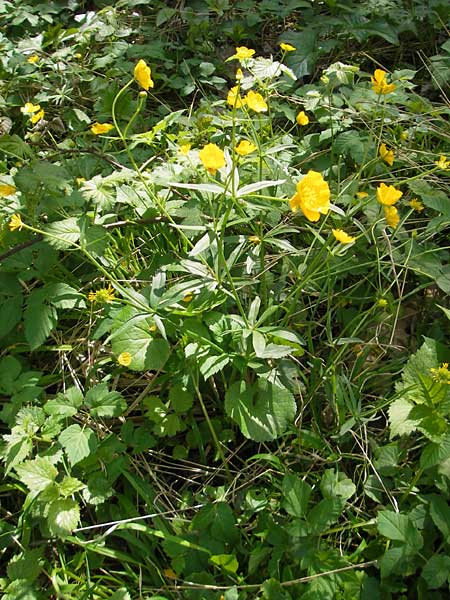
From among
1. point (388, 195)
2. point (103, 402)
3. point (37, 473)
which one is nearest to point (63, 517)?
point (37, 473)

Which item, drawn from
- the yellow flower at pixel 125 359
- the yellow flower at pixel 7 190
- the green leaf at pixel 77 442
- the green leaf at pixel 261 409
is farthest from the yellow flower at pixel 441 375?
the yellow flower at pixel 7 190

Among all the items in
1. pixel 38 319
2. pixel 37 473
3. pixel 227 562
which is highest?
pixel 38 319

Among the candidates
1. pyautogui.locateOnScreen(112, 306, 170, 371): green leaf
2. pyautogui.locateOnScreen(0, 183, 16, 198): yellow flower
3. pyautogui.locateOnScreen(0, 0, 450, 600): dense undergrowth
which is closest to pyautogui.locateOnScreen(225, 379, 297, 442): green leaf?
pyautogui.locateOnScreen(0, 0, 450, 600): dense undergrowth

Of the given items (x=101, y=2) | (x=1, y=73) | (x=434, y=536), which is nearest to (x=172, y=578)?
(x=434, y=536)

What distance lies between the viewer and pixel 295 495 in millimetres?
1310

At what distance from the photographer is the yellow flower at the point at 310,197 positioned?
1.23 meters

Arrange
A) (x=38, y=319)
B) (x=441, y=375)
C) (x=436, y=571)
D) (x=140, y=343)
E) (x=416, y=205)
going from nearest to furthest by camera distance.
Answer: (x=436, y=571) → (x=441, y=375) → (x=140, y=343) → (x=38, y=319) → (x=416, y=205)

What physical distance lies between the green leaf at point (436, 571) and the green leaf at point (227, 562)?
379mm

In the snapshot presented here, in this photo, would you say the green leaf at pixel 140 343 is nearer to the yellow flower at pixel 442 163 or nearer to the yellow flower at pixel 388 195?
the yellow flower at pixel 388 195

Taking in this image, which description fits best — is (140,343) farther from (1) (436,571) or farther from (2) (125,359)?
(1) (436,571)

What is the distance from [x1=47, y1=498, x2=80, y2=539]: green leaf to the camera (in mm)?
1311

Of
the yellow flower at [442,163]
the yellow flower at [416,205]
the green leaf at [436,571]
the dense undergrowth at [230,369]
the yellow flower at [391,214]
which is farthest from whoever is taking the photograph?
the yellow flower at [416,205]

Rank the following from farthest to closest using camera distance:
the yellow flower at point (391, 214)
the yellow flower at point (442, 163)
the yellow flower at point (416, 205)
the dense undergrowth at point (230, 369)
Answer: the yellow flower at point (416, 205), the yellow flower at point (442, 163), the yellow flower at point (391, 214), the dense undergrowth at point (230, 369)

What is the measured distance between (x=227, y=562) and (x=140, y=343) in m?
0.51
